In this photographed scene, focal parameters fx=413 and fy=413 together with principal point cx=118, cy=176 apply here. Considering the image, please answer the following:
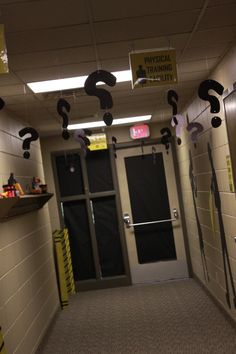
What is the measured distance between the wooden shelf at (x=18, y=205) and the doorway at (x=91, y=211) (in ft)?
5.65

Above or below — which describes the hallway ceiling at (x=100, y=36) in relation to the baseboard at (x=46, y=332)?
above

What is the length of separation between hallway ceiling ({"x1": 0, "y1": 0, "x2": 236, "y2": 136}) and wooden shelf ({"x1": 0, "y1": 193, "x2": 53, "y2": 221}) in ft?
3.11

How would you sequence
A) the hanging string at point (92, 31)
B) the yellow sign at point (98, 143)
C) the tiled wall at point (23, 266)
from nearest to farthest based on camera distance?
the hanging string at point (92, 31)
the tiled wall at point (23, 266)
the yellow sign at point (98, 143)

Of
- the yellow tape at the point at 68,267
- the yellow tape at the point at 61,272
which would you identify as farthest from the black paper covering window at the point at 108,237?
the yellow tape at the point at 61,272

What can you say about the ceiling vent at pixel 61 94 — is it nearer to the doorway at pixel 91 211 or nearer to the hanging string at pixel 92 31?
the hanging string at pixel 92 31

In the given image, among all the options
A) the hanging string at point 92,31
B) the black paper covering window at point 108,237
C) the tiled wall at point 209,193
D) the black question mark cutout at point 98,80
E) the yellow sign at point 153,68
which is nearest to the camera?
the hanging string at point 92,31

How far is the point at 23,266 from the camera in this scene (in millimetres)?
4023

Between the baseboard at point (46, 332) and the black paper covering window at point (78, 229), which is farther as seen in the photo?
the black paper covering window at point (78, 229)

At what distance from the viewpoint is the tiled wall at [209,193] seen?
370 cm

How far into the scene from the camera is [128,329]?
461 centimetres

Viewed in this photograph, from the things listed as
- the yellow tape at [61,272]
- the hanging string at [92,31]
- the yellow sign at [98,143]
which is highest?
the hanging string at [92,31]

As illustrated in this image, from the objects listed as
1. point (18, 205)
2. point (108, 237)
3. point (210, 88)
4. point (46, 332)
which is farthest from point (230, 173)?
point (108, 237)

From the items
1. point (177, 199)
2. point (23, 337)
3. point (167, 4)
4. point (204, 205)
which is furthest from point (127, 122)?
point (167, 4)

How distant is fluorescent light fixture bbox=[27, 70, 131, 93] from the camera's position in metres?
3.49
